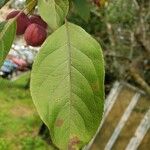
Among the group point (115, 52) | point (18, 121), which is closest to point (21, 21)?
point (115, 52)

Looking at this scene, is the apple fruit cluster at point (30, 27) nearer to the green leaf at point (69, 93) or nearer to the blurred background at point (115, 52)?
the green leaf at point (69, 93)

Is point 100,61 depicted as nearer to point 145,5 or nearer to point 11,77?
point 145,5

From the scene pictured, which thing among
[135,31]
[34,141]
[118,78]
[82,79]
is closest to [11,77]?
[34,141]

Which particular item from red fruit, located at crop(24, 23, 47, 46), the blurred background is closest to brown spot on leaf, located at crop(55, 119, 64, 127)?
red fruit, located at crop(24, 23, 47, 46)

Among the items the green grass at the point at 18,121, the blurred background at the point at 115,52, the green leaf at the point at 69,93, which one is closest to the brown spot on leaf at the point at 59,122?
the green leaf at the point at 69,93

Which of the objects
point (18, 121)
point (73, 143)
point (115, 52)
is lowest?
point (18, 121)

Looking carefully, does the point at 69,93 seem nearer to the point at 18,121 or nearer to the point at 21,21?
the point at 21,21

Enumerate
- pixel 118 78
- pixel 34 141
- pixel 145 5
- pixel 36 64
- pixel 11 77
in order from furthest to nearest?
1. pixel 11 77
2. pixel 34 141
3. pixel 118 78
4. pixel 145 5
5. pixel 36 64
